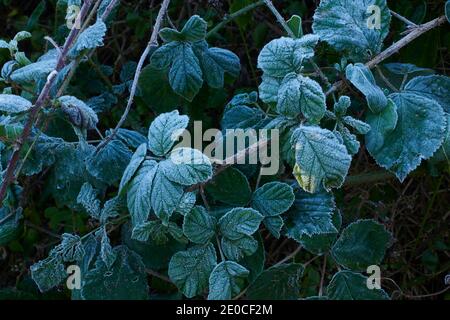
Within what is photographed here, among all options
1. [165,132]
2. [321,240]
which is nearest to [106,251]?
[165,132]

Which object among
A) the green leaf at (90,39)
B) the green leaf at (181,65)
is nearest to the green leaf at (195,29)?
the green leaf at (181,65)

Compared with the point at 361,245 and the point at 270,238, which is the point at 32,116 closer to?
the point at 361,245

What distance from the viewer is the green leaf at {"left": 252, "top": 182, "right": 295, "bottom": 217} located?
85 cm

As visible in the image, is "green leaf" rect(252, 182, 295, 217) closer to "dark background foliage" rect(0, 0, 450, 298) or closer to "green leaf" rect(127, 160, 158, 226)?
"green leaf" rect(127, 160, 158, 226)

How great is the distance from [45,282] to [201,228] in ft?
0.78

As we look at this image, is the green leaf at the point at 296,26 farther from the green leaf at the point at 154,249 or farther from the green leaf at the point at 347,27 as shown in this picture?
the green leaf at the point at 154,249

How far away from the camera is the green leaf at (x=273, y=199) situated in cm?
85

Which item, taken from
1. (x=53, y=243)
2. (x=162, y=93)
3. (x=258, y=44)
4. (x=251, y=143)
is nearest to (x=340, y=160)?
(x=251, y=143)

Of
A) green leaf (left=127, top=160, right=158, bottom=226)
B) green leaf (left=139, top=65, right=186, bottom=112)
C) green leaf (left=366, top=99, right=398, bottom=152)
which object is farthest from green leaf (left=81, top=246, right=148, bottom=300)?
green leaf (left=366, top=99, right=398, bottom=152)

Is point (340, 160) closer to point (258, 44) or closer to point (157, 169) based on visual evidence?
point (157, 169)

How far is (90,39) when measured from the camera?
837 mm

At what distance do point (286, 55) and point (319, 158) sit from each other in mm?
136

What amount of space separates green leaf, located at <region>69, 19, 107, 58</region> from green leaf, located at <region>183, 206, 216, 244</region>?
239mm

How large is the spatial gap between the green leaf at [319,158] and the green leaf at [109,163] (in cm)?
29
